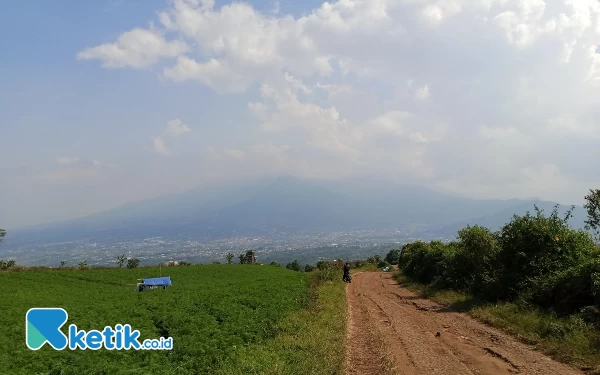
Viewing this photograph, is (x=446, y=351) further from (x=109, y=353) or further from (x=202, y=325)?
(x=109, y=353)

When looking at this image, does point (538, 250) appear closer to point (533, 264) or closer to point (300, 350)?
point (533, 264)

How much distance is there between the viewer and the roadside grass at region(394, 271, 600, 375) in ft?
36.1

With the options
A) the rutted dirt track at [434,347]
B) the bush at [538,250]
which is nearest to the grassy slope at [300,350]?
the rutted dirt track at [434,347]

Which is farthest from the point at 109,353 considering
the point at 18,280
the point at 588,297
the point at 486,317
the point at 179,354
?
the point at 18,280

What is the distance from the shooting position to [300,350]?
→ 11.7 m

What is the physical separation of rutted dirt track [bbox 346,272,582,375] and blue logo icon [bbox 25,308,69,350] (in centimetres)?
912

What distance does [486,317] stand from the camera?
16.8 metres

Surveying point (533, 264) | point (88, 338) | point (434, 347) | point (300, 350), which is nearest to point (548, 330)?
point (434, 347)

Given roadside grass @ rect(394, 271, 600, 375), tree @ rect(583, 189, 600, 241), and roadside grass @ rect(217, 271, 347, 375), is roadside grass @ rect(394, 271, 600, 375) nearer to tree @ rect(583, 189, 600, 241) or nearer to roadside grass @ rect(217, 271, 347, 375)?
roadside grass @ rect(217, 271, 347, 375)

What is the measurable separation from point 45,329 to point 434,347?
12.9 meters

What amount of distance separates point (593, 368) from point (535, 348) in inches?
89.9

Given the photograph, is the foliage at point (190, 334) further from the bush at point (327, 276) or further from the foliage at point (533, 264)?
the bush at point (327, 276)

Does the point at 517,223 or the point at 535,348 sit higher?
the point at 517,223

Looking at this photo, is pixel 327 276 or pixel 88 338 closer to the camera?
pixel 88 338
